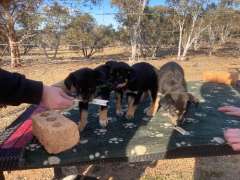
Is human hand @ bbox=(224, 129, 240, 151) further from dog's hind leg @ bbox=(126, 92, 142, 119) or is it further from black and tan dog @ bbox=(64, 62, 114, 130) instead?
dog's hind leg @ bbox=(126, 92, 142, 119)

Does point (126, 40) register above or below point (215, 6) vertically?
below

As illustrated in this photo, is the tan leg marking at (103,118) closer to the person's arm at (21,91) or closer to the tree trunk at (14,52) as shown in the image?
the person's arm at (21,91)

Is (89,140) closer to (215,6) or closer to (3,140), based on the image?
(3,140)

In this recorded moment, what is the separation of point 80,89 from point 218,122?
5.07ft

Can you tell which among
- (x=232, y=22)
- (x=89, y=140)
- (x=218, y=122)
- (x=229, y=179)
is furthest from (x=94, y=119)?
(x=232, y=22)

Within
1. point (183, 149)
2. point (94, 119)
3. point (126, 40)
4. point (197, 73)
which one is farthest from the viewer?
point (126, 40)

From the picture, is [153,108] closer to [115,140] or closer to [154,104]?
[154,104]

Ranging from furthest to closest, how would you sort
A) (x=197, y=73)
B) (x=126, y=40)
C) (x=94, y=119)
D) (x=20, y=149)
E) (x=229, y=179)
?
(x=126, y=40), (x=197, y=73), (x=229, y=179), (x=94, y=119), (x=20, y=149)

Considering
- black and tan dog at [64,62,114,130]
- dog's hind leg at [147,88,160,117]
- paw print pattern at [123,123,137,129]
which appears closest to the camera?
black and tan dog at [64,62,114,130]

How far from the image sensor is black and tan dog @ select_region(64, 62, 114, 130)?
9.54 ft

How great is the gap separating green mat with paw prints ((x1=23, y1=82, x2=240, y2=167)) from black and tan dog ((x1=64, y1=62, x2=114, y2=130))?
252 millimetres

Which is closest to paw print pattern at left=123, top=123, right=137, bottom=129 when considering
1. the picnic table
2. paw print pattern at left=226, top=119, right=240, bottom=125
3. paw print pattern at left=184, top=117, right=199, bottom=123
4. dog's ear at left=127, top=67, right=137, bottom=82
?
the picnic table

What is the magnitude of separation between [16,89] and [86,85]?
4.58 feet

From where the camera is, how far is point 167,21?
20.7 metres
